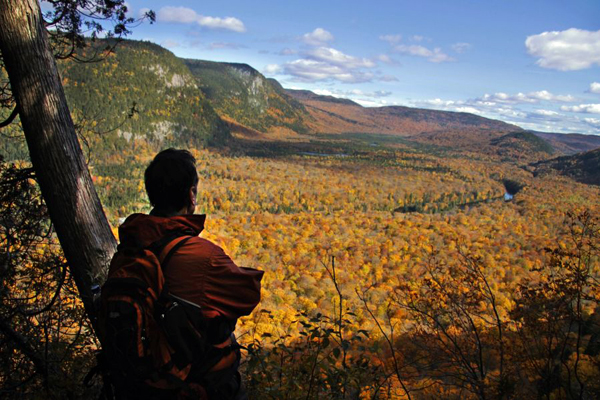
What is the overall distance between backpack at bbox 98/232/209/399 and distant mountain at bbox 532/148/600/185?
599 ft

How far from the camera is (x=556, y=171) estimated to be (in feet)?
539

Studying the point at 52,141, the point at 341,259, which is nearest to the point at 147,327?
the point at 52,141

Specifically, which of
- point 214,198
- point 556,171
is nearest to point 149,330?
point 214,198

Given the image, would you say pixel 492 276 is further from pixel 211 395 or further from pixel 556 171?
pixel 556 171

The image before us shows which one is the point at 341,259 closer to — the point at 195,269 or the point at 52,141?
the point at 52,141

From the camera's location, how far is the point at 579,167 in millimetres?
161375

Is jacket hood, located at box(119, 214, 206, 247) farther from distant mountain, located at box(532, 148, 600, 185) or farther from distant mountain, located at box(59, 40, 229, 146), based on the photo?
distant mountain, located at box(532, 148, 600, 185)

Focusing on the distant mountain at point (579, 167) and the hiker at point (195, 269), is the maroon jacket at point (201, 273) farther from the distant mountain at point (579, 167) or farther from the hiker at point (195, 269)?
the distant mountain at point (579, 167)

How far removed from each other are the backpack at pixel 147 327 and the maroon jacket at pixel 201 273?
0.18 ft

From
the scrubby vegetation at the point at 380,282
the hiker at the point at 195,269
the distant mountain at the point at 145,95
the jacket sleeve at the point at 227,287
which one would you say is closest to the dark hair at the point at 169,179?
the hiker at the point at 195,269

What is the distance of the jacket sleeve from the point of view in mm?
2230

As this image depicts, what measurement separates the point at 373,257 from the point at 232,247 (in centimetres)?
2046

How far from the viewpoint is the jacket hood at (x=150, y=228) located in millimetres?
2229

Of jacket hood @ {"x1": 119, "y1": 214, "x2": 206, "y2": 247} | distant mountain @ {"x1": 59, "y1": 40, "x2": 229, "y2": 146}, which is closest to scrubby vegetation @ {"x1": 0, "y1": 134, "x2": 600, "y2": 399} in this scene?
jacket hood @ {"x1": 119, "y1": 214, "x2": 206, "y2": 247}
